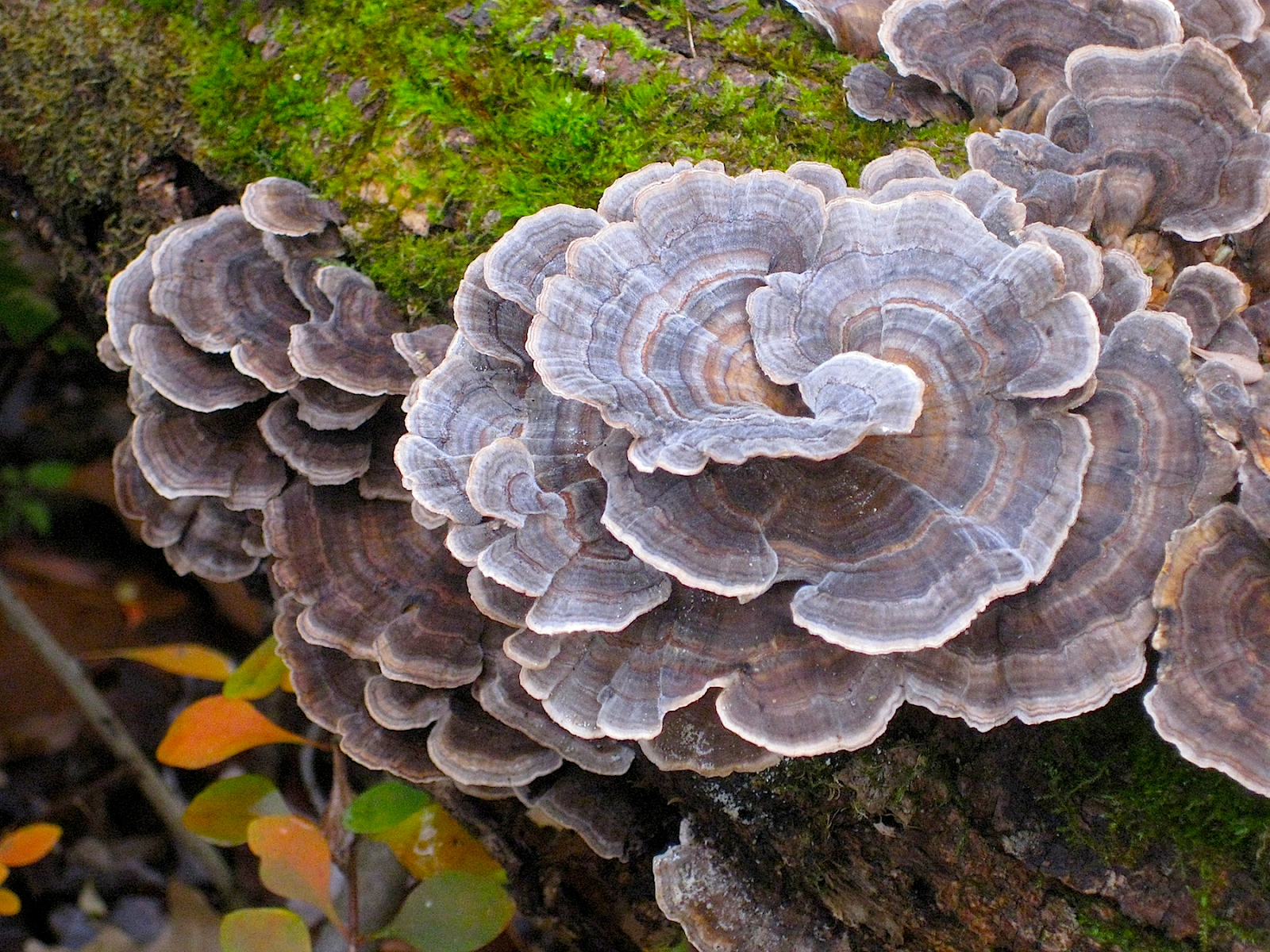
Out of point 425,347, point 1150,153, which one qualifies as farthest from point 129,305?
point 1150,153

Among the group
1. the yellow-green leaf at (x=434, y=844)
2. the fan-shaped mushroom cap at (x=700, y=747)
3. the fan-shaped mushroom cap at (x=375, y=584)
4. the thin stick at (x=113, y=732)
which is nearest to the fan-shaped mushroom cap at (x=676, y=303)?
the fan-shaped mushroom cap at (x=700, y=747)

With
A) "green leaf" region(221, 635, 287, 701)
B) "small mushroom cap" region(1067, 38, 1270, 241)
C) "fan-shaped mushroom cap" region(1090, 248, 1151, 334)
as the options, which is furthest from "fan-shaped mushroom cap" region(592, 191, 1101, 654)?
"green leaf" region(221, 635, 287, 701)

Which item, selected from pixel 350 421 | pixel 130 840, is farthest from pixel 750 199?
pixel 130 840

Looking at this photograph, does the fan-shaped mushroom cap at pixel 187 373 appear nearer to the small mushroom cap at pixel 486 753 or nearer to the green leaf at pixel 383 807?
the small mushroom cap at pixel 486 753

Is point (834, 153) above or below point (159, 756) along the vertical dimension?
above

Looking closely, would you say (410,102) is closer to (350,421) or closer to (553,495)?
(350,421)

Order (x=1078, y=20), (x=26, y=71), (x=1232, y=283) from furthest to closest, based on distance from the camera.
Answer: (x=26, y=71), (x=1078, y=20), (x=1232, y=283)
